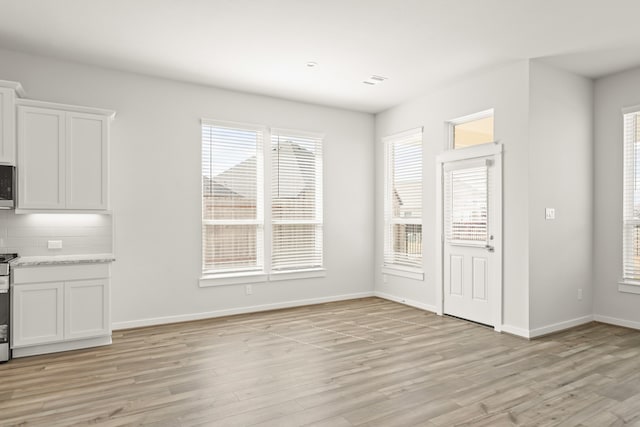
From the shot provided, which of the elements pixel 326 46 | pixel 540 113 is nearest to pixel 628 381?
pixel 540 113

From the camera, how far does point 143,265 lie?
5027 millimetres

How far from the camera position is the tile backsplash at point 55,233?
171 inches

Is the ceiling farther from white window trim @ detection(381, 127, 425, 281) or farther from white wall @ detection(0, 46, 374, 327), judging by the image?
white window trim @ detection(381, 127, 425, 281)

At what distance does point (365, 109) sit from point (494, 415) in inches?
196

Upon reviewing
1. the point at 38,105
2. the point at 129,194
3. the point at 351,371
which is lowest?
the point at 351,371

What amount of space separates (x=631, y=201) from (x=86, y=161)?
20.6 ft

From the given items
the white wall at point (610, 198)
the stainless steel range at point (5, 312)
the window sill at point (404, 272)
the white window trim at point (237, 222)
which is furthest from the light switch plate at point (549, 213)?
the stainless steel range at point (5, 312)

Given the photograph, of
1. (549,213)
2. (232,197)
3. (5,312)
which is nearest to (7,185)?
(5,312)

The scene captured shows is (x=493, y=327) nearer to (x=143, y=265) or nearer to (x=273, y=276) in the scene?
(x=273, y=276)

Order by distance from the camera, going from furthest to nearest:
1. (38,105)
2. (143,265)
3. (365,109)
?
(365,109) < (143,265) < (38,105)

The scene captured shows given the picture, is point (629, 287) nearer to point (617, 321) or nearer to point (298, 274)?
point (617, 321)

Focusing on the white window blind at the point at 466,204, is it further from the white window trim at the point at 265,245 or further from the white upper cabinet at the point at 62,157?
the white upper cabinet at the point at 62,157

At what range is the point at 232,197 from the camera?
5.67 m

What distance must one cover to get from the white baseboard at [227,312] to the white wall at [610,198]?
10.8ft
